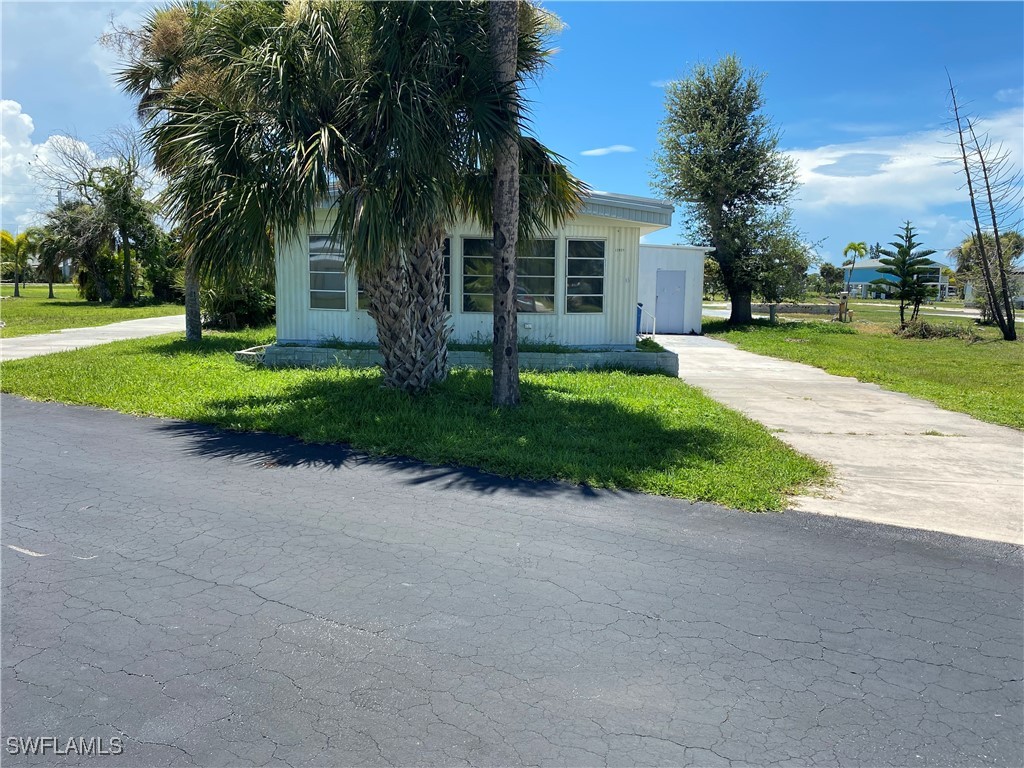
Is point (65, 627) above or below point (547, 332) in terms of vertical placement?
below

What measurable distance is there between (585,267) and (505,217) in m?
5.52

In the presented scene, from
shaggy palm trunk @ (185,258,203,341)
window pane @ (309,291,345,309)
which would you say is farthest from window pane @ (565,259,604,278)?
shaggy palm trunk @ (185,258,203,341)

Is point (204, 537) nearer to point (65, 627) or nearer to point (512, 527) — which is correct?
point (65, 627)

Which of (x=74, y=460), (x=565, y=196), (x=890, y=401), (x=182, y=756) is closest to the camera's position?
(x=182, y=756)

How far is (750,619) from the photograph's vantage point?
3785mm

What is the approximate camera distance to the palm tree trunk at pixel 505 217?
8.22 meters

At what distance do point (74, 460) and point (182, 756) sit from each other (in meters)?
5.01

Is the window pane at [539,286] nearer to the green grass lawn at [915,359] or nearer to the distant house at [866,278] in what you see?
the green grass lawn at [915,359]

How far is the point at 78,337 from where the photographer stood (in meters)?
17.5

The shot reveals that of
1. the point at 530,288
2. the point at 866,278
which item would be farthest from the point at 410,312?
the point at 866,278

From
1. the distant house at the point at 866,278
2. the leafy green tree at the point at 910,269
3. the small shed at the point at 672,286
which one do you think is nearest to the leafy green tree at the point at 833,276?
the distant house at the point at 866,278

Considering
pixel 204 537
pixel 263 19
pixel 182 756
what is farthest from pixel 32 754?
pixel 263 19

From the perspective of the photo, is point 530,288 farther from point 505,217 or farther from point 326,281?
point 505,217

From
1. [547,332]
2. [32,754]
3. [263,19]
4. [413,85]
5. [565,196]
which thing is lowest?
[32,754]
